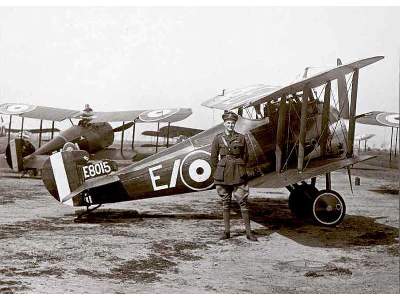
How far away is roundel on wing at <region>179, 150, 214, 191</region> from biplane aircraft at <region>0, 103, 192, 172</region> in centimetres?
747

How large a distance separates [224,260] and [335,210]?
8.16ft

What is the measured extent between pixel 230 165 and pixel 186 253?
1.27 metres

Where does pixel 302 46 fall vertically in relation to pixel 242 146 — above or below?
above

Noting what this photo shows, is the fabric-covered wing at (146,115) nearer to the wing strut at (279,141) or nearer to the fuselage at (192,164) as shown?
the fuselage at (192,164)

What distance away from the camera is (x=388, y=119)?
9719 millimetres

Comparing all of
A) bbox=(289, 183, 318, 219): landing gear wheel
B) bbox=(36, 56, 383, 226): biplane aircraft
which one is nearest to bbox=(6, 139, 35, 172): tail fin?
bbox=(36, 56, 383, 226): biplane aircraft

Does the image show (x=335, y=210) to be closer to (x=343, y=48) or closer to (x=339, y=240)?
(x=339, y=240)

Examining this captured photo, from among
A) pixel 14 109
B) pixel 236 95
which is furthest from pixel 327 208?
pixel 14 109

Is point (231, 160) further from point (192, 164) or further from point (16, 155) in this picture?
point (16, 155)

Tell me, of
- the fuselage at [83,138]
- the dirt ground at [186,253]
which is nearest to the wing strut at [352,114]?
the dirt ground at [186,253]

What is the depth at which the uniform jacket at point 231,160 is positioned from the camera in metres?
5.71

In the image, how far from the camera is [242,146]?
577 cm

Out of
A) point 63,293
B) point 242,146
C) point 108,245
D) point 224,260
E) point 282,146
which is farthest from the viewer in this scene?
point 282,146

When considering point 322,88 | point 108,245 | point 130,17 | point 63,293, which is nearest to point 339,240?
point 322,88
